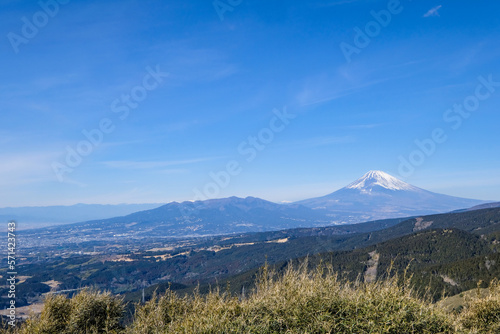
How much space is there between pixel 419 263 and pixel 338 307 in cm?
15806

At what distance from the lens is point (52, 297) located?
547 inches

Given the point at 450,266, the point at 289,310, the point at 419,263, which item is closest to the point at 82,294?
the point at 289,310

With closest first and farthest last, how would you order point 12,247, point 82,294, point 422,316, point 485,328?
point 422,316
point 485,328
point 82,294
point 12,247

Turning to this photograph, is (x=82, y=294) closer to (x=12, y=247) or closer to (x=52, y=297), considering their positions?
(x=52, y=297)

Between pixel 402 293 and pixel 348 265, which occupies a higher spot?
pixel 402 293

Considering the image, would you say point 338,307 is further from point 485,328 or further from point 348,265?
point 348,265

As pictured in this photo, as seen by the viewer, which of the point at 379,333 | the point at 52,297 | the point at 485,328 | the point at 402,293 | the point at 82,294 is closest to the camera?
the point at 379,333

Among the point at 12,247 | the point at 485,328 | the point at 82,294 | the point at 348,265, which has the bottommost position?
the point at 348,265

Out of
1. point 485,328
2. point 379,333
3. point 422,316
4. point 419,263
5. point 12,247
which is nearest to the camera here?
point 379,333

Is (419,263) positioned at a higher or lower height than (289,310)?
lower

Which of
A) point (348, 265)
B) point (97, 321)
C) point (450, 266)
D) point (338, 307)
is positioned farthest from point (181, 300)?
point (348, 265)

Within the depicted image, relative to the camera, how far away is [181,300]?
15.6 meters

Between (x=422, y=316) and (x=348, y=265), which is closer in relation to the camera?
(x=422, y=316)

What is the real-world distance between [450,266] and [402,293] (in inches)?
4898
